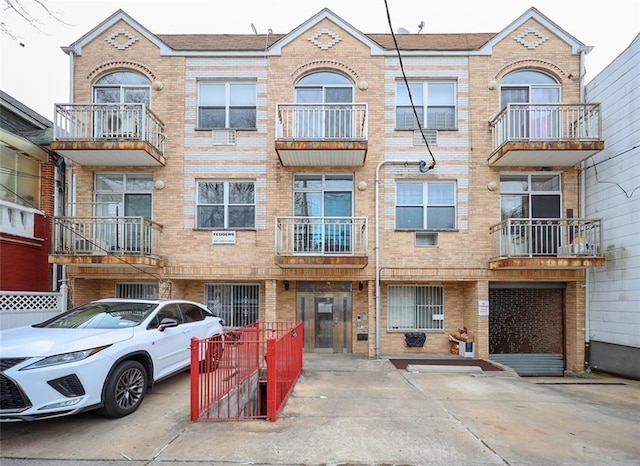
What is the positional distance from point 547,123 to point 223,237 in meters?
9.31

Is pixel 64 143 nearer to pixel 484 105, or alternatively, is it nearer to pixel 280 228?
pixel 280 228

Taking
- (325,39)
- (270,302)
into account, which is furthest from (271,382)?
(325,39)

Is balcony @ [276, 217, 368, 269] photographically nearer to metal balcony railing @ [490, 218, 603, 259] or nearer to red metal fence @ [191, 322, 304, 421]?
red metal fence @ [191, 322, 304, 421]

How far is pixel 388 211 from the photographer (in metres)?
11.0

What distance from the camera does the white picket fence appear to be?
354 inches

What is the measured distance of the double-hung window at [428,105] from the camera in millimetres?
11219

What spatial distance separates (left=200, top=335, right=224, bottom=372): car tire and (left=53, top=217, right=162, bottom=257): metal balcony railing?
5.02 metres

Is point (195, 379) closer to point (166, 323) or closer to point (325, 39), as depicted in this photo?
point (166, 323)

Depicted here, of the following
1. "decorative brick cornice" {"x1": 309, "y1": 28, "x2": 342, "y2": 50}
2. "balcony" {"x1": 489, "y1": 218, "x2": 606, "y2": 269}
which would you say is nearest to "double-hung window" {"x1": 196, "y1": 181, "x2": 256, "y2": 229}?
"decorative brick cornice" {"x1": 309, "y1": 28, "x2": 342, "y2": 50}

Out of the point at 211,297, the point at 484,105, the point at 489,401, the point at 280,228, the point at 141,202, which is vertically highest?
the point at 484,105

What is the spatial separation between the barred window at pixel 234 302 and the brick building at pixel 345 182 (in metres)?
0.06

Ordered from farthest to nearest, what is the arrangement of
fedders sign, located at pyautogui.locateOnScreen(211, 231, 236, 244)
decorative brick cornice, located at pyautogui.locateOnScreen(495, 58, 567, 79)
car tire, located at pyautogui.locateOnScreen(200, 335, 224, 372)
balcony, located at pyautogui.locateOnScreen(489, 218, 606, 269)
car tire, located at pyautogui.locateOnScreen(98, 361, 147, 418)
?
decorative brick cornice, located at pyautogui.locateOnScreen(495, 58, 567, 79)
fedders sign, located at pyautogui.locateOnScreen(211, 231, 236, 244)
balcony, located at pyautogui.locateOnScreen(489, 218, 606, 269)
car tire, located at pyautogui.locateOnScreen(200, 335, 224, 372)
car tire, located at pyautogui.locateOnScreen(98, 361, 147, 418)

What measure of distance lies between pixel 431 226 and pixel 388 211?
1263mm

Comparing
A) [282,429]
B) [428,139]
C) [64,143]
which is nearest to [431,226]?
[428,139]
